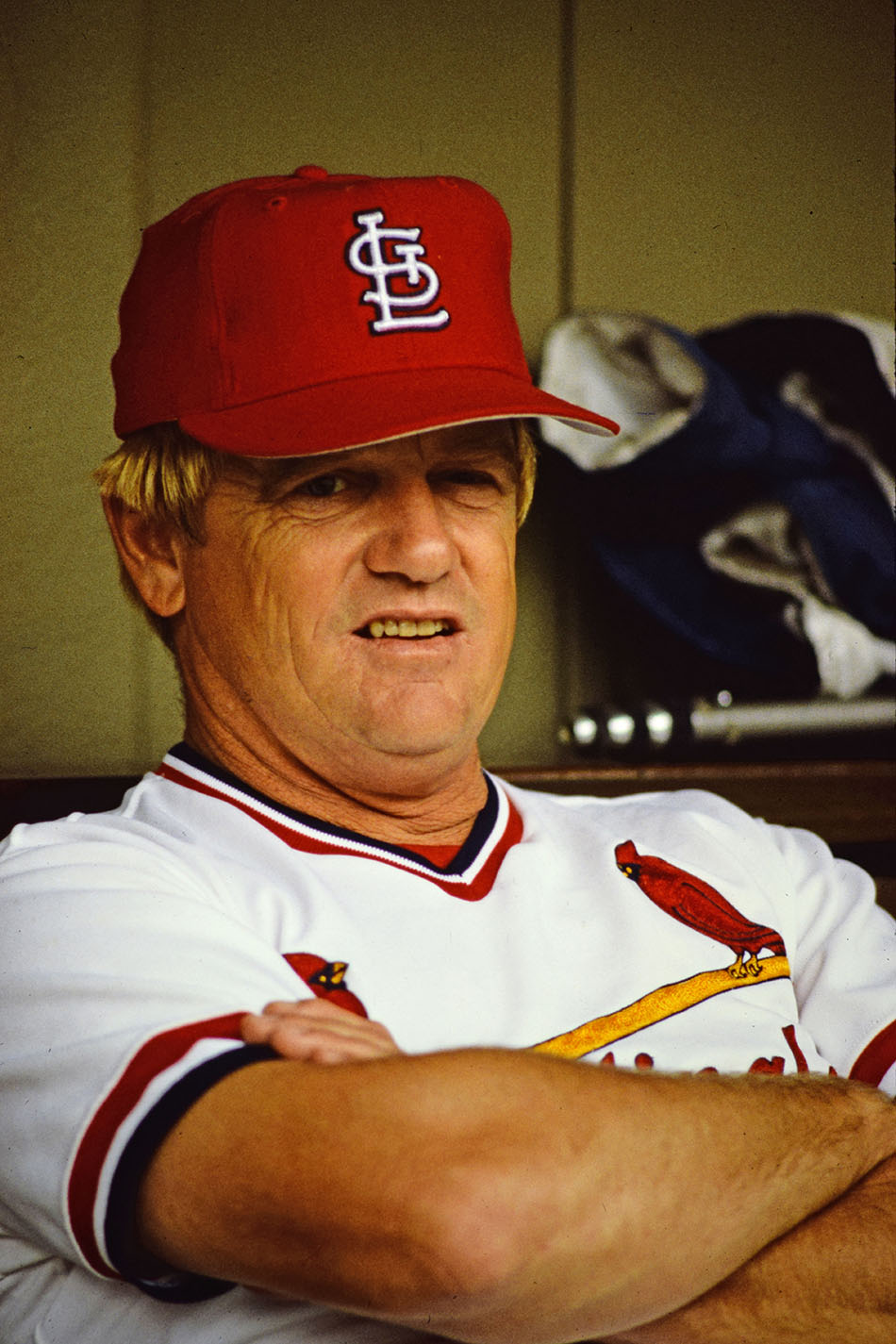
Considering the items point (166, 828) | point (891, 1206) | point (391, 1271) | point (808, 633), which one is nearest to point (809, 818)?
point (808, 633)

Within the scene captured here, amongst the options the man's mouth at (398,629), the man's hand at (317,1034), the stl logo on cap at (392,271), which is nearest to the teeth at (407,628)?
the man's mouth at (398,629)

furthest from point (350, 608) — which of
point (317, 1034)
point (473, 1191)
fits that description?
point (473, 1191)

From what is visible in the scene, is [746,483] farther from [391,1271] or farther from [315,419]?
[391,1271]

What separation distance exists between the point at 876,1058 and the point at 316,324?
2.51 feet

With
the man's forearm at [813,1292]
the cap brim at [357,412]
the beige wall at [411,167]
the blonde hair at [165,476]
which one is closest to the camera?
the man's forearm at [813,1292]

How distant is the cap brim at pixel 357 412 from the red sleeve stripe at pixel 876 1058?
60 centimetres

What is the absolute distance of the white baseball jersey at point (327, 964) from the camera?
0.82 metres

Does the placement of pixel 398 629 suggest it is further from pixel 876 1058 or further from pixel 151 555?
pixel 876 1058

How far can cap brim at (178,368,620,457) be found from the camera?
3.34ft

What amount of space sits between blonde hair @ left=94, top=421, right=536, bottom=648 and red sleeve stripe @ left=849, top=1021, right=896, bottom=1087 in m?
0.62

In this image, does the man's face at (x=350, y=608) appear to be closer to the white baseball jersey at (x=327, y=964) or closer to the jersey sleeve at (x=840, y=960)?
the white baseball jersey at (x=327, y=964)

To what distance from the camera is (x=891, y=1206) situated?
0.95 metres

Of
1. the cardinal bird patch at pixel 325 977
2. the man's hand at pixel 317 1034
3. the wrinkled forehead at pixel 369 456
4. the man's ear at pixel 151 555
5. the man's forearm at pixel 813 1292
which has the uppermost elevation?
the wrinkled forehead at pixel 369 456

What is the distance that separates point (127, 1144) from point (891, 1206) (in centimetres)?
53
